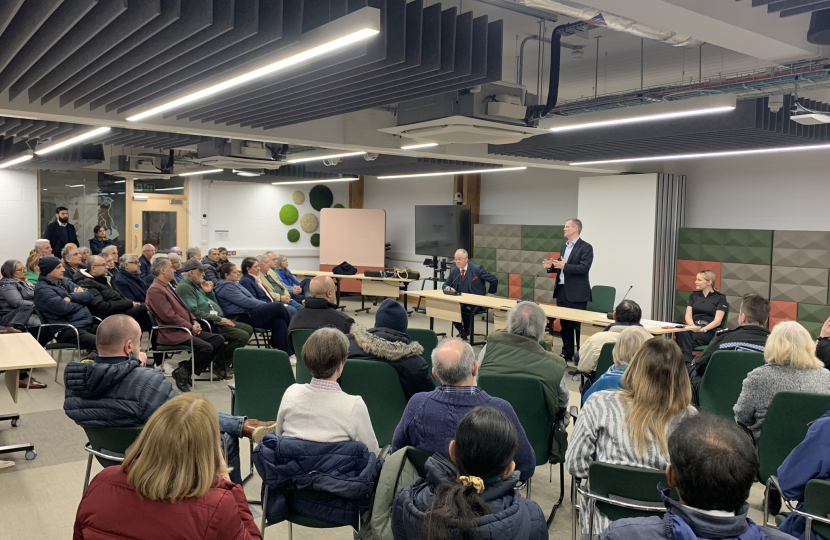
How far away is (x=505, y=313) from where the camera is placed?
820 centimetres

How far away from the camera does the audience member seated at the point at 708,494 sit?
1.52 meters

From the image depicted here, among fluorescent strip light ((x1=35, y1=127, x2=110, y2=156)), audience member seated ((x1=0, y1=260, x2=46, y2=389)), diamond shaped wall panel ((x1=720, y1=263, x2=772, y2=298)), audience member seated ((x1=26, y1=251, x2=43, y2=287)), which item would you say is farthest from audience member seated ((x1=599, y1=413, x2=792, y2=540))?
diamond shaped wall panel ((x1=720, y1=263, x2=772, y2=298))

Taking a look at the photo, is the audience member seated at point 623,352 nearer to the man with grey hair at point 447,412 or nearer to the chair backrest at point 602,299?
the man with grey hair at point 447,412

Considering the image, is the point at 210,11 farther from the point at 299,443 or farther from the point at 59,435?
the point at 59,435

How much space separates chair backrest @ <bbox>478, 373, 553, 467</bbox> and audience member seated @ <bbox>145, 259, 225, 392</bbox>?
12.2ft

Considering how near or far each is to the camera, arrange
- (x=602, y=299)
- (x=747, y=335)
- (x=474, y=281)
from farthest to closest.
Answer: (x=474, y=281)
(x=602, y=299)
(x=747, y=335)

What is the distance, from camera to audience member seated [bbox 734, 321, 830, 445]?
3482mm

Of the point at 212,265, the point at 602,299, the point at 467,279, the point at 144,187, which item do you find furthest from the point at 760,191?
the point at 144,187

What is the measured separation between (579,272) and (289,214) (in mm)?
10090

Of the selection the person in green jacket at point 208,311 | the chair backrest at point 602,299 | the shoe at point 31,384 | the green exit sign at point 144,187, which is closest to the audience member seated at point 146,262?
the person in green jacket at point 208,311

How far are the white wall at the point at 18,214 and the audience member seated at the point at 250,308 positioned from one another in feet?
24.4

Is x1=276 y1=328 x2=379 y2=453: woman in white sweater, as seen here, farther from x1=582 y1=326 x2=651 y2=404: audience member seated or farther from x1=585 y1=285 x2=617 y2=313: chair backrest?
x1=585 y1=285 x2=617 y2=313: chair backrest

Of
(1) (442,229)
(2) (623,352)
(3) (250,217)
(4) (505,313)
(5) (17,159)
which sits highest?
(5) (17,159)

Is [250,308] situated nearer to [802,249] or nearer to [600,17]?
[600,17]
